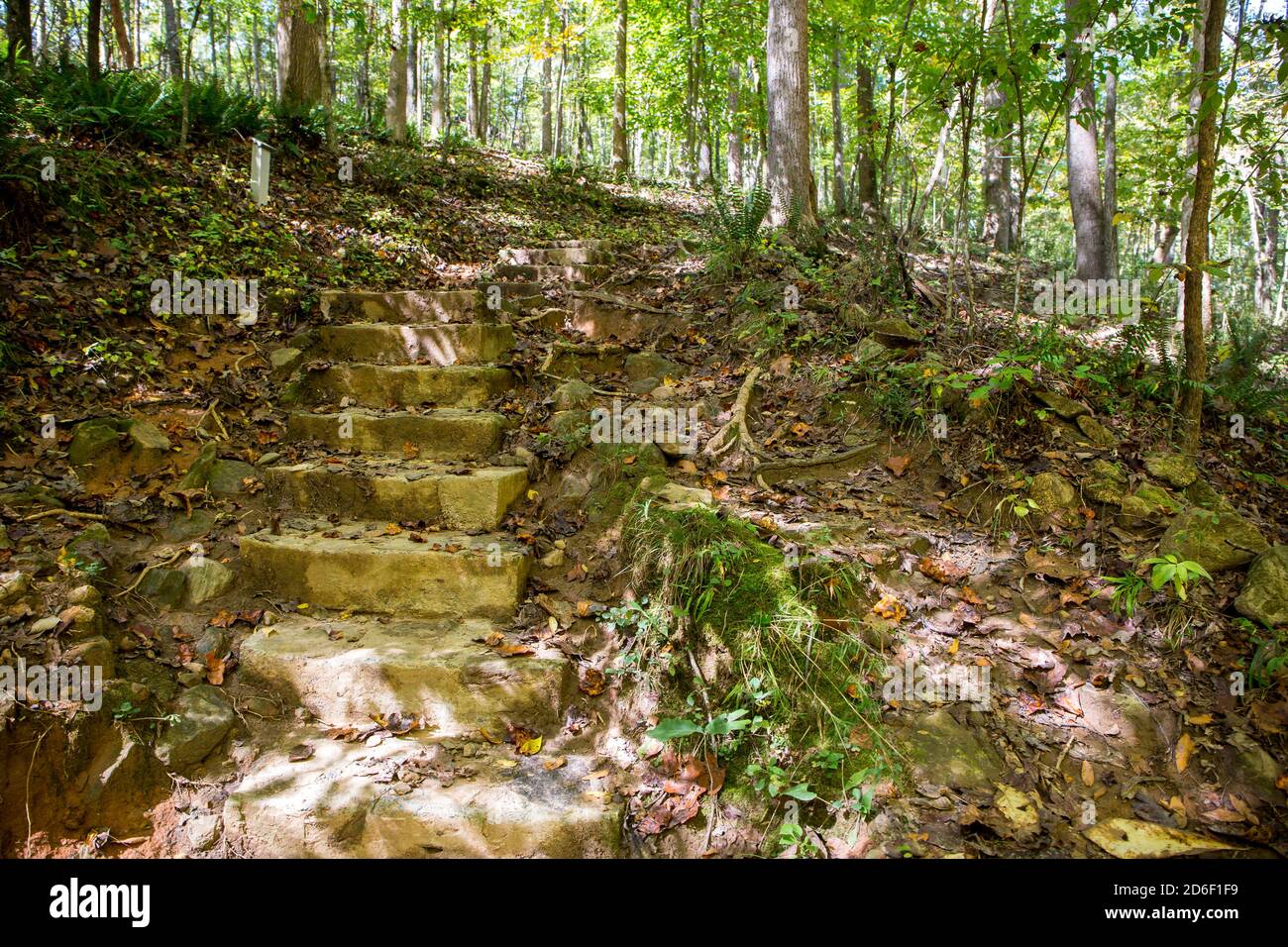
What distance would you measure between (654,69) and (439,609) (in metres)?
14.7

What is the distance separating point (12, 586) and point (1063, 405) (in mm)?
5494

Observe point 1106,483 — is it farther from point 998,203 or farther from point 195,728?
point 998,203

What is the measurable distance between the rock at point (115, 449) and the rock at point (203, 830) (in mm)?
2244

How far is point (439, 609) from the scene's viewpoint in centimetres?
339

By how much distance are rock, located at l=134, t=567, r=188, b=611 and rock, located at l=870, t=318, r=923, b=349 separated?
181 inches

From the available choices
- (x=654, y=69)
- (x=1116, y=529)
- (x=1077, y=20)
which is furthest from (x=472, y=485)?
(x=654, y=69)

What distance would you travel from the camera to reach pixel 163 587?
327 cm

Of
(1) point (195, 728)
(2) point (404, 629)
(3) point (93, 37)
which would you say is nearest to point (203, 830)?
(1) point (195, 728)

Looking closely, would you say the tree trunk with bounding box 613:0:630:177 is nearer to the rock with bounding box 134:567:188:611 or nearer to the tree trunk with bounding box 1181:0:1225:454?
the tree trunk with bounding box 1181:0:1225:454

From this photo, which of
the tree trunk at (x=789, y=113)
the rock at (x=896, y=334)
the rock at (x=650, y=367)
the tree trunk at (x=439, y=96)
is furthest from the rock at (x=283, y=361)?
the tree trunk at (x=439, y=96)

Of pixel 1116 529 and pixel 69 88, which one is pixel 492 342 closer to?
pixel 1116 529

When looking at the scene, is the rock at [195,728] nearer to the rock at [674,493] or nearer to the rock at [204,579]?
the rock at [204,579]

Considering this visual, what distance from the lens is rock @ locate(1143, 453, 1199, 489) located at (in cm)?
364

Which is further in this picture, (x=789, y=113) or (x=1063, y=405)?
(x=789, y=113)
